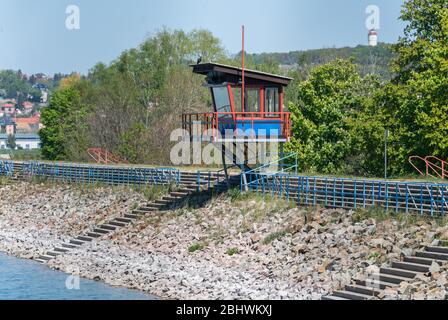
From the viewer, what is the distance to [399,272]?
2889 centimetres

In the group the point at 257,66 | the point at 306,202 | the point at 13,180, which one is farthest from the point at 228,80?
the point at 257,66

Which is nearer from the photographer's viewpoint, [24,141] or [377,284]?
[377,284]

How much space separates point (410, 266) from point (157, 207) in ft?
60.5

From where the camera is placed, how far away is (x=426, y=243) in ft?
A: 98.9

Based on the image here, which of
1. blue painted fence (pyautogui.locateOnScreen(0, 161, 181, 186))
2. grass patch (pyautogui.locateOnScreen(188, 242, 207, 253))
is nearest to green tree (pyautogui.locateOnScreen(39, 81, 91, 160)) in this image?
blue painted fence (pyautogui.locateOnScreen(0, 161, 181, 186))

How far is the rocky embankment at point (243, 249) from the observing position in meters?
30.7

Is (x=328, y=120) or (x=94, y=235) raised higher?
(x=328, y=120)

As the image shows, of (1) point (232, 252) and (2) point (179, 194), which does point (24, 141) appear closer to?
(2) point (179, 194)

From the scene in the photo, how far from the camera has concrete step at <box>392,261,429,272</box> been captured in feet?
93.6

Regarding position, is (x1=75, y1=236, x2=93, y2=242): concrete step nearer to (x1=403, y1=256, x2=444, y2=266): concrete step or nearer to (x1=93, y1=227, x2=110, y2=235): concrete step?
(x1=93, y1=227, x2=110, y2=235): concrete step

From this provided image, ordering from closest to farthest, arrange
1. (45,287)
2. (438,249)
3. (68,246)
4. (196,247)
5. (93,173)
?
1. (438,249)
2. (45,287)
3. (196,247)
4. (68,246)
5. (93,173)

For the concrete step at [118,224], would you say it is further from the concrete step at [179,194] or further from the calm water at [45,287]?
the calm water at [45,287]

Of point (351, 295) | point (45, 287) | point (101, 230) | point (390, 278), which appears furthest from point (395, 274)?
point (101, 230)
